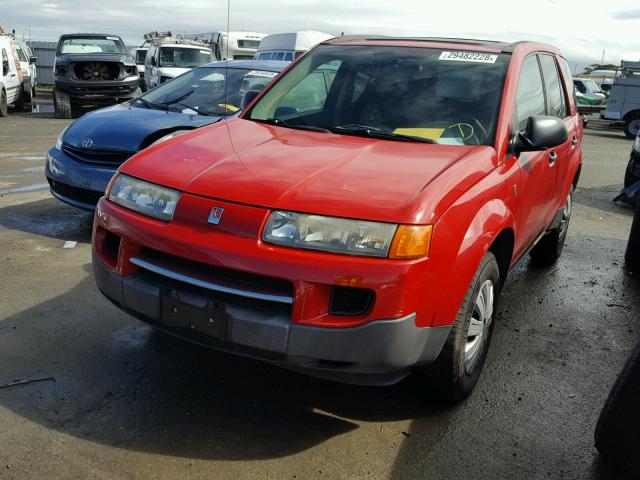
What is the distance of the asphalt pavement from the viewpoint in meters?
2.64

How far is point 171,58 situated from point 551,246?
1691cm

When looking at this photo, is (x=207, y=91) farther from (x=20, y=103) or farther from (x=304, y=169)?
(x=20, y=103)

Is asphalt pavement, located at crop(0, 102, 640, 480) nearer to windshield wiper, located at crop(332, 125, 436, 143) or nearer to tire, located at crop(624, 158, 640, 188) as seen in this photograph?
windshield wiper, located at crop(332, 125, 436, 143)

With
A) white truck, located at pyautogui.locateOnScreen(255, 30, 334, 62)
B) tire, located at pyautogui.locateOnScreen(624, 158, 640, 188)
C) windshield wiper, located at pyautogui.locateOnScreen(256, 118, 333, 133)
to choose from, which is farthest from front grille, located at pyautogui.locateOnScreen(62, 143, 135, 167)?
white truck, located at pyautogui.locateOnScreen(255, 30, 334, 62)

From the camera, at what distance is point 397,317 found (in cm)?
247

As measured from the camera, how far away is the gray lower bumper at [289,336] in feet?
8.13

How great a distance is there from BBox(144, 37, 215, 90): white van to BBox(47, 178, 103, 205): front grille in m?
14.0

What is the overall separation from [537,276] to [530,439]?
256 cm

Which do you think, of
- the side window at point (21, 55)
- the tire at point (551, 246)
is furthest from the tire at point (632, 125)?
the side window at point (21, 55)

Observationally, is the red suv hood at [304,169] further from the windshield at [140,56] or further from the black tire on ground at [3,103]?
the windshield at [140,56]

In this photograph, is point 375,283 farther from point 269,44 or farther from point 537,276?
point 269,44

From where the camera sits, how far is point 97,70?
54.7ft

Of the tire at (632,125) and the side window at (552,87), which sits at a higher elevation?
the side window at (552,87)

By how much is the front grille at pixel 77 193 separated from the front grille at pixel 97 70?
38.3 ft
